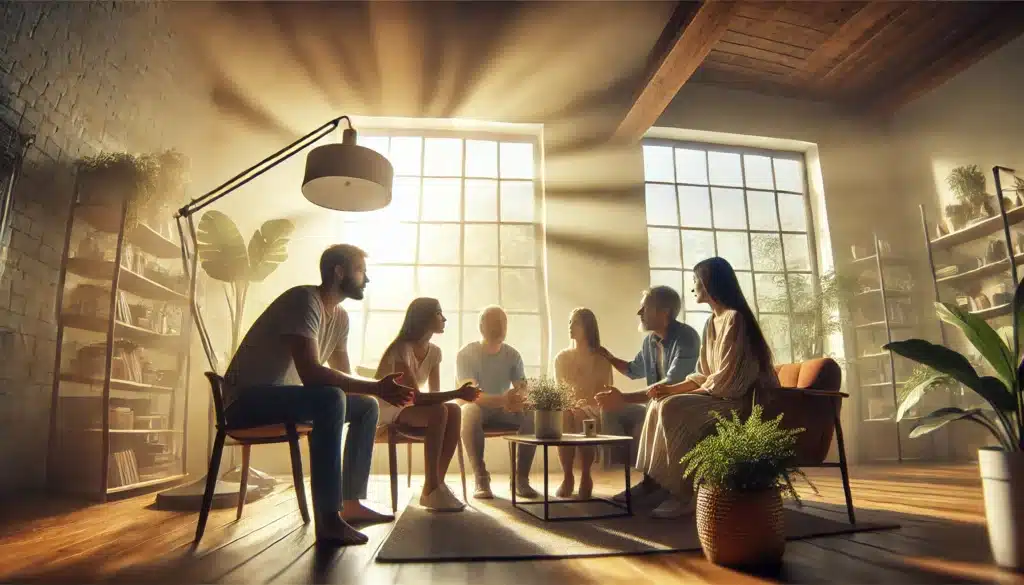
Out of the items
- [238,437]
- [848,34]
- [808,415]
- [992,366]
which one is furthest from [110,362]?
[848,34]

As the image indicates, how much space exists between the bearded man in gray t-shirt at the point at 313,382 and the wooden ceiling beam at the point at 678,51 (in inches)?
123

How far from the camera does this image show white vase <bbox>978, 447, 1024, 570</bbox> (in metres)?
1.59

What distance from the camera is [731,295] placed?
2.53 metres

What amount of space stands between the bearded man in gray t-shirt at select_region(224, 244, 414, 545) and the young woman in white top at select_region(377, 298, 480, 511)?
0.66 m

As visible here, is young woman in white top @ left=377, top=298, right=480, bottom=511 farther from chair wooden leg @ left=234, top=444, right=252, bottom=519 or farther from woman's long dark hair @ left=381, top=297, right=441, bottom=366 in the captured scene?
chair wooden leg @ left=234, top=444, right=252, bottom=519

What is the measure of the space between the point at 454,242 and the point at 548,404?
337 centimetres

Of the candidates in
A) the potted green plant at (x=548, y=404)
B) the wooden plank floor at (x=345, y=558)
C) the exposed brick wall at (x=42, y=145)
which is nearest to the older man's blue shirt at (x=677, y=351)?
the potted green plant at (x=548, y=404)

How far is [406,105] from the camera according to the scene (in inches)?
228

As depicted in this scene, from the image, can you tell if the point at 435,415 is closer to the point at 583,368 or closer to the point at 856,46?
the point at 583,368

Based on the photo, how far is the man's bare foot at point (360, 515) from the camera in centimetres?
245

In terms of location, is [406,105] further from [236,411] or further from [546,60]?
[236,411]

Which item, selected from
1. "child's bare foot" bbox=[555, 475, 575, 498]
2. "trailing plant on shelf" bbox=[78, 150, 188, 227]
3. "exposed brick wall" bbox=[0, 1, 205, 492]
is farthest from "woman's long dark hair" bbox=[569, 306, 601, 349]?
"exposed brick wall" bbox=[0, 1, 205, 492]

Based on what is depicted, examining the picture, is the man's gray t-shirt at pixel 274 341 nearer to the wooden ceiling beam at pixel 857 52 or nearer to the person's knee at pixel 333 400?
the person's knee at pixel 333 400

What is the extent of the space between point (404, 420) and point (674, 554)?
150 cm
